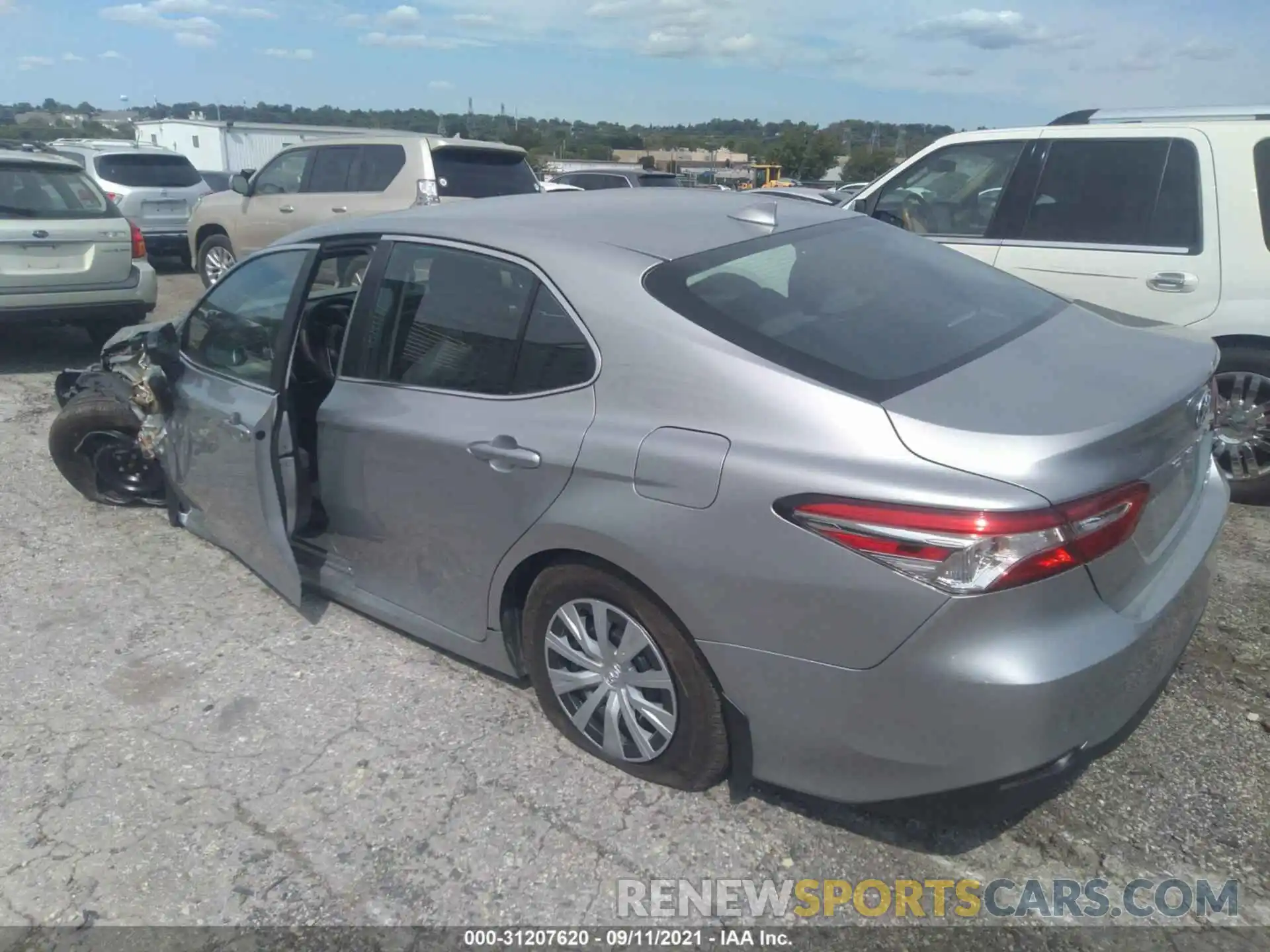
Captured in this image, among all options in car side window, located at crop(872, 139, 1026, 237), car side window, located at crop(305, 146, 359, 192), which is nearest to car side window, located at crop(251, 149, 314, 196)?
car side window, located at crop(305, 146, 359, 192)

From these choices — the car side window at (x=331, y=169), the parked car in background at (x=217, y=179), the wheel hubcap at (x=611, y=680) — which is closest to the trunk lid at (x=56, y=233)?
the car side window at (x=331, y=169)

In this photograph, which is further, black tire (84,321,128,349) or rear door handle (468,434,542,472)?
black tire (84,321,128,349)

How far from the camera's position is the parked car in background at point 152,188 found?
42.8 feet

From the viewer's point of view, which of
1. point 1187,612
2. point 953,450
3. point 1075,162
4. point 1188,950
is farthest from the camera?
point 1075,162

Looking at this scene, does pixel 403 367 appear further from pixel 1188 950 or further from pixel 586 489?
pixel 1188 950

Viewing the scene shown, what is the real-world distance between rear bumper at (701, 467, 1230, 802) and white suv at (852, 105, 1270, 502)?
2444mm

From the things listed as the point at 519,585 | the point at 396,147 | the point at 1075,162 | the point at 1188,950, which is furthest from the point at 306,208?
the point at 1188,950

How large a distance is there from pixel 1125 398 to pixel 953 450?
606mm

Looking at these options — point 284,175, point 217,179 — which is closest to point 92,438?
point 284,175

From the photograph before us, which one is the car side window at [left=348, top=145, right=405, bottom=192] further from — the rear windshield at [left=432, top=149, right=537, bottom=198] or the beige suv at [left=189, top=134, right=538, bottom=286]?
the rear windshield at [left=432, top=149, right=537, bottom=198]

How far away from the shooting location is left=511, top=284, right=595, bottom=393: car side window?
281cm

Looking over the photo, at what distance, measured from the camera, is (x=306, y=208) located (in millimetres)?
9961

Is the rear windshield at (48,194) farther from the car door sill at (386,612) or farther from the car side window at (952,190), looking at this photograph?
the car side window at (952,190)

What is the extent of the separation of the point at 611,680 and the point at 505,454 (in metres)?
0.73
